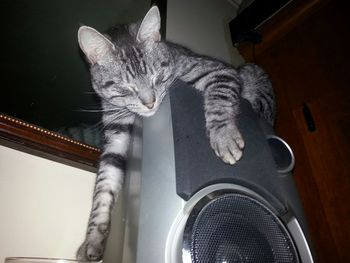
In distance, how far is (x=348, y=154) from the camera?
0.88 meters

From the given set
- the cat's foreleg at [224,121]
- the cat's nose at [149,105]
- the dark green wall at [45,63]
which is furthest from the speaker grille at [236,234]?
the dark green wall at [45,63]

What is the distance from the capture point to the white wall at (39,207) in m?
0.66

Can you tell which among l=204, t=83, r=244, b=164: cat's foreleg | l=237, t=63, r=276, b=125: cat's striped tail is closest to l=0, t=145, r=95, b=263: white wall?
l=204, t=83, r=244, b=164: cat's foreleg

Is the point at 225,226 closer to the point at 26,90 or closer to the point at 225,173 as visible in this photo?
the point at 225,173

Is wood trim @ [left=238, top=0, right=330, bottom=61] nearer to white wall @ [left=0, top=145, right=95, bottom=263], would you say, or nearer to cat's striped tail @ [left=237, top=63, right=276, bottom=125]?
cat's striped tail @ [left=237, top=63, right=276, bottom=125]

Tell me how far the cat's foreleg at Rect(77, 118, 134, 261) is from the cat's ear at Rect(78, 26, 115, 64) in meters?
0.24

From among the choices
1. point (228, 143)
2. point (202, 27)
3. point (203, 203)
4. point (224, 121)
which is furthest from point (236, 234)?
point (202, 27)

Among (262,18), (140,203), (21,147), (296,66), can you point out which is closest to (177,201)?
(140,203)

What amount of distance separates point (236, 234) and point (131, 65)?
2.15 feet

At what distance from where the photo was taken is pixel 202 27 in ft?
4.93

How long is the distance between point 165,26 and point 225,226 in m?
1.09

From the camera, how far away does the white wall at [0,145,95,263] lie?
66 cm

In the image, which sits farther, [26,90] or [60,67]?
[60,67]

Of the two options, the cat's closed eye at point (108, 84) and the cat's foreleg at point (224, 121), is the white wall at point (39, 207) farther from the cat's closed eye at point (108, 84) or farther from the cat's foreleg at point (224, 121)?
the cat's foreleg at point (224, 121)
